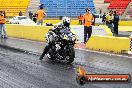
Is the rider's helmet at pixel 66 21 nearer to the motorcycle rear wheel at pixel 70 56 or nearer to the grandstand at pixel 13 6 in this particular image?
the motorcycle rear wheel at pixel 70 56

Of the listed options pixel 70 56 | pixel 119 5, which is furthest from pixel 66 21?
pixel 119 5

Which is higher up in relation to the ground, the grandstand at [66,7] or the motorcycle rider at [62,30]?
the motorcycle rider at [62,30]

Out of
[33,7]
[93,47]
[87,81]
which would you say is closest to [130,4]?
[33,7]

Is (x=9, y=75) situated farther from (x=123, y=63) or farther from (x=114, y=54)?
(x=114, y=54)

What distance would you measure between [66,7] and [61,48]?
1710 inches

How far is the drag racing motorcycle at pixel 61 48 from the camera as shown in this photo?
11938 mm

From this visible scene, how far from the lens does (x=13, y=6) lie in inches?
2291

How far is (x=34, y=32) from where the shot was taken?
22.0 metres

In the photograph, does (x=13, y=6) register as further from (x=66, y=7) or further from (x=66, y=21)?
(x=66, y=21)

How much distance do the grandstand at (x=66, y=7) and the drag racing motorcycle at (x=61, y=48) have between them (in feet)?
138

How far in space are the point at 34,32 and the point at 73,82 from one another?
520 inches

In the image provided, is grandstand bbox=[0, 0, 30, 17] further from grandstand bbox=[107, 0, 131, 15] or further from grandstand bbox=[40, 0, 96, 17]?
grandstand bbox=[107, 0, 131, 15]

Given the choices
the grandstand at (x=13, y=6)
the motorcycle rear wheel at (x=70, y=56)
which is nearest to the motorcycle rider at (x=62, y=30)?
the motorcycle rear wheel at (x=70, y=56)

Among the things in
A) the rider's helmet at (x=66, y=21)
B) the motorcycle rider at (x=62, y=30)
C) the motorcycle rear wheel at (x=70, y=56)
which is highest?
the rider's helmet at (x=66, y=21)
